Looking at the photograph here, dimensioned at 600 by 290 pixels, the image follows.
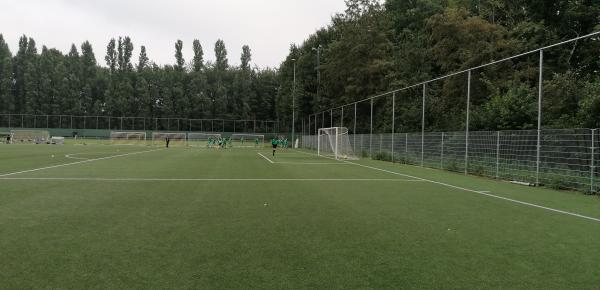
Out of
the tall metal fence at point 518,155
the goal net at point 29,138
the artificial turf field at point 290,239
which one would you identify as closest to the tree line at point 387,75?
the tall metal fence at point 518,155

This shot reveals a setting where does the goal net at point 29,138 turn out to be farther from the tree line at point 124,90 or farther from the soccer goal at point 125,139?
the tree line at point 124,90

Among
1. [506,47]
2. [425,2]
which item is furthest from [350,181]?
[425,2]

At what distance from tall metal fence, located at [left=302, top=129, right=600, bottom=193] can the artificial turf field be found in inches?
81.8

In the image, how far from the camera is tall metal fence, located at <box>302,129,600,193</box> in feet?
41.3

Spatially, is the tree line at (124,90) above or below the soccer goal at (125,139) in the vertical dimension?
above

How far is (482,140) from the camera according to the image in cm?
1725

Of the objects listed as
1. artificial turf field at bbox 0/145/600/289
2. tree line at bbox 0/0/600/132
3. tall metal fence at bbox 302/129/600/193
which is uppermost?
tree line at bbox 0/0/600/132

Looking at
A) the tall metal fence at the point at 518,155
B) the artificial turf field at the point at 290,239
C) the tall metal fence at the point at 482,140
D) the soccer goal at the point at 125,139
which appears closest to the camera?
the artificial turf field at the point at 290,239

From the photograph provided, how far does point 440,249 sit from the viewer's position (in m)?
5.43

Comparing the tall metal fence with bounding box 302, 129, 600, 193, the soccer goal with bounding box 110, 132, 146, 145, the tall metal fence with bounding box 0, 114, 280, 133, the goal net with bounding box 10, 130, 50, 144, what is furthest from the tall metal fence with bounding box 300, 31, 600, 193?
the tall metal fence with bounding box 0, 114, 280, 133

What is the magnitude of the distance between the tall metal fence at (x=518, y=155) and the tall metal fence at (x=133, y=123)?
6334cm

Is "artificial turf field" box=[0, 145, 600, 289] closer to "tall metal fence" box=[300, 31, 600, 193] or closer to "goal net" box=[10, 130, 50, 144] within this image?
"tall metal fence" box=[300, 31, 600, 193]

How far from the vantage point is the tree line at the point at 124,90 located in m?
89.3

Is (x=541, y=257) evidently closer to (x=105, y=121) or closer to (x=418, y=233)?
(x=418, y=233)
